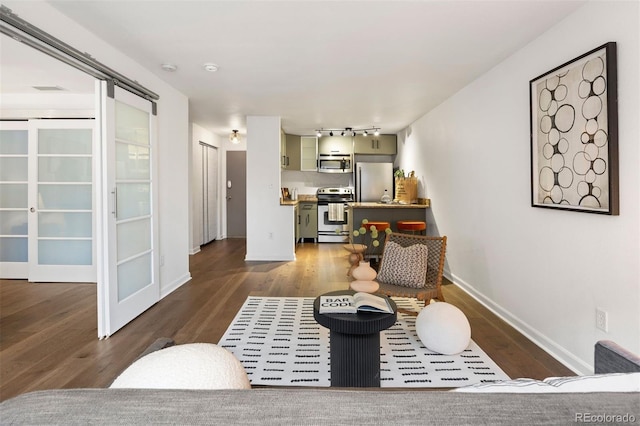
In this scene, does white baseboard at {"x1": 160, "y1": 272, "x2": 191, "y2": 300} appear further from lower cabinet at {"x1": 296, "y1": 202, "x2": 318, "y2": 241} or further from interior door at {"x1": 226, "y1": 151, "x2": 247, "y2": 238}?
interior door at {"x1": 226, "y1": 151, "x2": 247, "y2": 238}

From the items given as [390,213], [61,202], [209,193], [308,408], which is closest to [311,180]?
[209,193]

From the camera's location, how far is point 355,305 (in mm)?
2158

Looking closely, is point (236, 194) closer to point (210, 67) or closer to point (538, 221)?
point (210, 67)

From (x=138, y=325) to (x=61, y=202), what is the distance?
2.51 metres

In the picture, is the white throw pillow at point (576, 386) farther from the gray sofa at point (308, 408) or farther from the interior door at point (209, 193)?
the interior door at point (209, 193)

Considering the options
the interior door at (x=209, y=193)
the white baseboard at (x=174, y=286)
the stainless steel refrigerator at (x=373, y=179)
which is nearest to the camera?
the white baseboard at (x=174, y=286)

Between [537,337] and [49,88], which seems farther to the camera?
[49,88]

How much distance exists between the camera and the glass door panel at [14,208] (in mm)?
4793

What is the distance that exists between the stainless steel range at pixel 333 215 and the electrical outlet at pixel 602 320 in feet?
19.1

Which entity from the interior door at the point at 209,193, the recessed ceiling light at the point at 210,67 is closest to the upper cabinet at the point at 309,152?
the interior door at the point at 209,193

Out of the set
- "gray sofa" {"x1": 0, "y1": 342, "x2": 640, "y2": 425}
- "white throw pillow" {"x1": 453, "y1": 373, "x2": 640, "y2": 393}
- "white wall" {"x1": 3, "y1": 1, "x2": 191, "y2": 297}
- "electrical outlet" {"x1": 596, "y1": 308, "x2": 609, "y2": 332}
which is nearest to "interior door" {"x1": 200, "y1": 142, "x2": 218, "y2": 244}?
"white wall" {"x1": 3, "y1": 1, "x2": 191, "y2": 297}

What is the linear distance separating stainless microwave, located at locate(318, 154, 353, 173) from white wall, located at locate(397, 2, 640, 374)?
135 inches

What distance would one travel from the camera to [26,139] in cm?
479

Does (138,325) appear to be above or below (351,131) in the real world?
below
